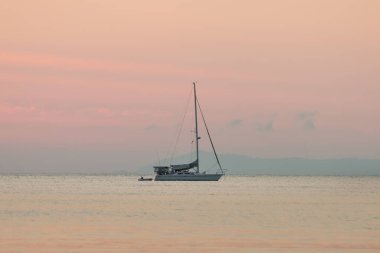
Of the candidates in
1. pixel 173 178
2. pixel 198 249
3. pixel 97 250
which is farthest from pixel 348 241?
pixel 173 178

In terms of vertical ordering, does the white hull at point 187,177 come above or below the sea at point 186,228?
above

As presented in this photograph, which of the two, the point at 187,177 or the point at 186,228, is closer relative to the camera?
the point at 186,228

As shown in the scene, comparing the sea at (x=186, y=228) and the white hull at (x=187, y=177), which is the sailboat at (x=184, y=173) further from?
the sea at (x=186, y=228)

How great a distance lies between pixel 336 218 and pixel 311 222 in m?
6.50

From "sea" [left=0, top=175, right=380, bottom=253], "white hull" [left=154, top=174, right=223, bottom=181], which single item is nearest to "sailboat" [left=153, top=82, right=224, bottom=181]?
"white hull" [left=154, top=174, right=223, bottom=181]

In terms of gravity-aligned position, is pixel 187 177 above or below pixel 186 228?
above

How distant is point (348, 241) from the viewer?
54.3 metres

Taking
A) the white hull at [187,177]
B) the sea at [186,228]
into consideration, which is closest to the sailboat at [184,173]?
the white hull at [187,177]

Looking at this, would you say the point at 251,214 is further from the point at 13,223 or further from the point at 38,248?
the point at 38,248

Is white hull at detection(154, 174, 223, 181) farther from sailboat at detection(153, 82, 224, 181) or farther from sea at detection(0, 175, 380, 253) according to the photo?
sea at detection(0, 175, 380, 253)

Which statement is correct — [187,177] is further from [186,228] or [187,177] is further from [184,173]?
[186,228]

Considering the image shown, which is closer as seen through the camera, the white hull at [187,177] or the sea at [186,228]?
the sea at [186,228]

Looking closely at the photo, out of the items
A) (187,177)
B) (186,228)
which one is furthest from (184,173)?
(186,228)

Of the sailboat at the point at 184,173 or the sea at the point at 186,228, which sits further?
the sailboat at the point at 184,173
